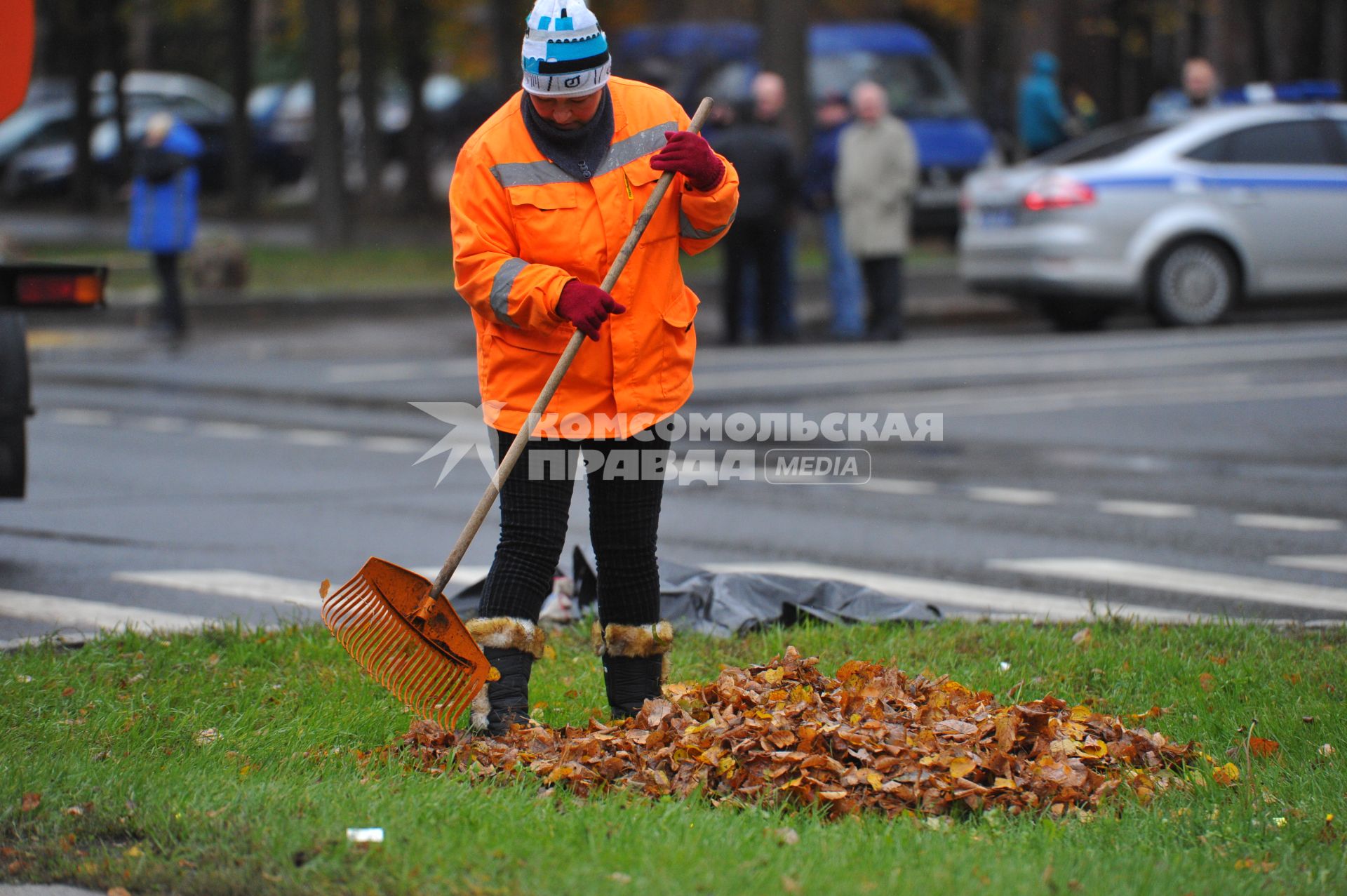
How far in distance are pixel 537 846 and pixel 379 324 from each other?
49.5ft

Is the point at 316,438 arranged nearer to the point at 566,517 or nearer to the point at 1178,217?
the point at 566,517

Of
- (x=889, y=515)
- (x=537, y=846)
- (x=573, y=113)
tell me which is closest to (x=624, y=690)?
(x=537, y=846)

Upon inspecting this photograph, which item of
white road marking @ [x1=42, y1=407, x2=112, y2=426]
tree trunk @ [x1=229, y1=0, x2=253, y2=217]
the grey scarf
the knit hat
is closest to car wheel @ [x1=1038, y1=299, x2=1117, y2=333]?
white road marking @ [x1=42, y1=407, x2=112, y2=426]

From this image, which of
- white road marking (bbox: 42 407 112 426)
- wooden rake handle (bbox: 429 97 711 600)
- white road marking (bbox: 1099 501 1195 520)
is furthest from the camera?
white road marking (bbox: 42 407 112 426)

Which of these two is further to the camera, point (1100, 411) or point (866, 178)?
point (866, 178)

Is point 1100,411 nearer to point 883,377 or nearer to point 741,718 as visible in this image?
point 883,377

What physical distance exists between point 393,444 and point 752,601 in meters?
4.91

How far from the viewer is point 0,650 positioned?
5.35 metres

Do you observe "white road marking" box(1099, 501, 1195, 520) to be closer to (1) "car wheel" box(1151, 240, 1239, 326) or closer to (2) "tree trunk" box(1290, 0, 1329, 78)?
(1) "car wheel" box(1151, 240, 1239, 326)

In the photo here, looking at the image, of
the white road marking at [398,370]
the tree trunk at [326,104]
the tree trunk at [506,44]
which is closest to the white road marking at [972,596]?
the white road marking at [398,370]

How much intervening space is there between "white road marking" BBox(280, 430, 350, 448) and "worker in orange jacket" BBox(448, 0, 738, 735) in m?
6.17

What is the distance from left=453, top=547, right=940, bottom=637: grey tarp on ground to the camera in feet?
19.5

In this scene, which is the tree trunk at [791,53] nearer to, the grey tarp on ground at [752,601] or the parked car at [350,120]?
the grey tarp on ground at [752,601]

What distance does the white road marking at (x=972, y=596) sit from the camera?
6.16 m
